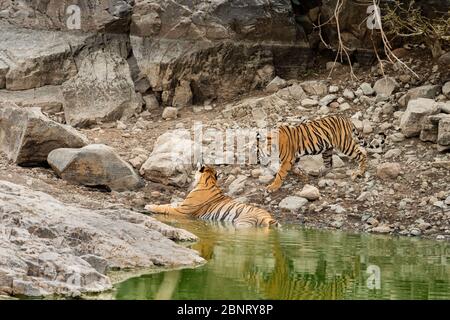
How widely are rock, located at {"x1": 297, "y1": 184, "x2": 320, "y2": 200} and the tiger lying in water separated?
2.92 ft

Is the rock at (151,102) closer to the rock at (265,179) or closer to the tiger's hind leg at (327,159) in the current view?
the rock at (265,179)

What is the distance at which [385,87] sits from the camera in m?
13.5

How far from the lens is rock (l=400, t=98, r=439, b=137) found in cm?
1162

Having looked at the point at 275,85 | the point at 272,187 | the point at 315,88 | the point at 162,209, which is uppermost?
the point at 275,85

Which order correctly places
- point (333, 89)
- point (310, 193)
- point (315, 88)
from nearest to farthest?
1. point (310, 193)
2. point (333, 89)
3. point (315, 88)

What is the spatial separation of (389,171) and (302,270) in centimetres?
486

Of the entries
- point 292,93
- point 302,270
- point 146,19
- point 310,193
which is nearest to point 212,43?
point 146,19

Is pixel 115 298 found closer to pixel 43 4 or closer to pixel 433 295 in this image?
pixel 433 295

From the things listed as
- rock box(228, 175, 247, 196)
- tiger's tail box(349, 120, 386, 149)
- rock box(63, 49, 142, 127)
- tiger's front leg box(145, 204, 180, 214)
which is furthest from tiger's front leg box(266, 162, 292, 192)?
rock box(63, 49, 142, 127)

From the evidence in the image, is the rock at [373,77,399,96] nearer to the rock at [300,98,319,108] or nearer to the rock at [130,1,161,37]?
the rock at [300,98,319,108]

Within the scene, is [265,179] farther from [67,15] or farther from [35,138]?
[67,15]

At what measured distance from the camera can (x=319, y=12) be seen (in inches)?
606

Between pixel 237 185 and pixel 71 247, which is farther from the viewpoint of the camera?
pixel 237 185

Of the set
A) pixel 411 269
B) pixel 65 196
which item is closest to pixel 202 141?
pixel 65 196
